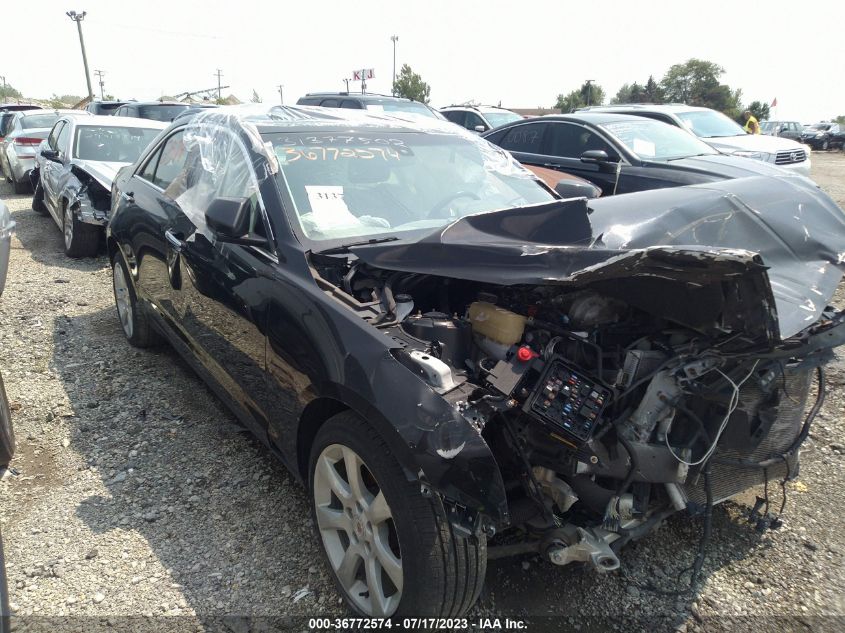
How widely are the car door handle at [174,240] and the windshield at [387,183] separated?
822mm

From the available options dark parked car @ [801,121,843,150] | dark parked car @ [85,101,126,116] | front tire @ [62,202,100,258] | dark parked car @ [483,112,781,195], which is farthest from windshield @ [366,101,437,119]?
dark parked car @ [801,121,843,150]

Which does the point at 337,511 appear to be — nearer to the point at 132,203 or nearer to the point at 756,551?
the point at 756,551

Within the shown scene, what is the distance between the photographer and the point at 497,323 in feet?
7.28

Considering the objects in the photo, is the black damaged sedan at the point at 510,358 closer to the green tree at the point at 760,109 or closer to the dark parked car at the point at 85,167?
the dark parked car at the point at 85,167

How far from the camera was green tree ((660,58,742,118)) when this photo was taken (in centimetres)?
6103

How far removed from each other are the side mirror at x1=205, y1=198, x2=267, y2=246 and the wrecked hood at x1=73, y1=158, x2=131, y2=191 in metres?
5.11

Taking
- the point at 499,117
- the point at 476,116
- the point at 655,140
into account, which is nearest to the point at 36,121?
the point at 476,116

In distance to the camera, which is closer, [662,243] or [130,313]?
[662,243]

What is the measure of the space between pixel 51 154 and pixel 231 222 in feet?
23.9

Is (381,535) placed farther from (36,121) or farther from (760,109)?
(760,109)

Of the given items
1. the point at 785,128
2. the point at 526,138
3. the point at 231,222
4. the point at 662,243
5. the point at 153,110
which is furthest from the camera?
the point at 785,128

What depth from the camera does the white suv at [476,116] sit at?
1330 cm

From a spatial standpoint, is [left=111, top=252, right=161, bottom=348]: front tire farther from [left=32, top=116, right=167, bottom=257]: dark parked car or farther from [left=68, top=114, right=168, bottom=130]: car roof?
[left=68, top=114, right=168, bottom=130]: car roof

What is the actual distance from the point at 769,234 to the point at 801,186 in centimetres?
73
